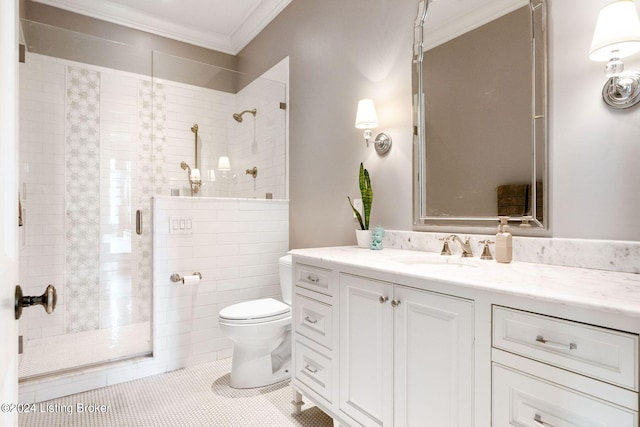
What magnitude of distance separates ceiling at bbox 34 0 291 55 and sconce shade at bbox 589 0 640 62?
244 cm

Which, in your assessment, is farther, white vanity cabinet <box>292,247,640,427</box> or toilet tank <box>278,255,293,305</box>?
toilet tank <box>278,255,293,305</box>

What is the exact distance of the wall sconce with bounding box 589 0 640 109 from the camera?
1.11 metres

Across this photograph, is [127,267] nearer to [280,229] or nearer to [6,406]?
[280,229]

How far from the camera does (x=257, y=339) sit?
211 cm

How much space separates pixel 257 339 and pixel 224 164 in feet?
4.60

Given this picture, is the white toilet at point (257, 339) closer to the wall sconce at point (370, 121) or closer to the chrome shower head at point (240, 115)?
the wall sconce at point (370, 121)

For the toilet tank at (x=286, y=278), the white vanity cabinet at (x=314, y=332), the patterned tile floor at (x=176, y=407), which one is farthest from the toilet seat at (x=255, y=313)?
the patterned tile floor at (x=176, y=407)

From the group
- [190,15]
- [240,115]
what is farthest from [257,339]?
[190,15]

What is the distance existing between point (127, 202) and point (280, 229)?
45.7 inches

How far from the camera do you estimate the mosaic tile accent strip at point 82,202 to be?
2.47 metres

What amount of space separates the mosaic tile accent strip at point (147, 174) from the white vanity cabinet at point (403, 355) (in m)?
1.65

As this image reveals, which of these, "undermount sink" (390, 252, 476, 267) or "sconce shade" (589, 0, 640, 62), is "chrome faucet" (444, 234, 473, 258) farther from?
"sconce shade" (589, 0, 640, 62)

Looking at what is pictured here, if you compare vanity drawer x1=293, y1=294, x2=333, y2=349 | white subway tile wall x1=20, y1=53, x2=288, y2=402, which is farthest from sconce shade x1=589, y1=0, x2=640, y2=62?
white subway tile wall x1=20, y1=53, x2=288, y2=402

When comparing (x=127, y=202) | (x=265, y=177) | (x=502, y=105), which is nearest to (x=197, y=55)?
(x=265, y=177)
